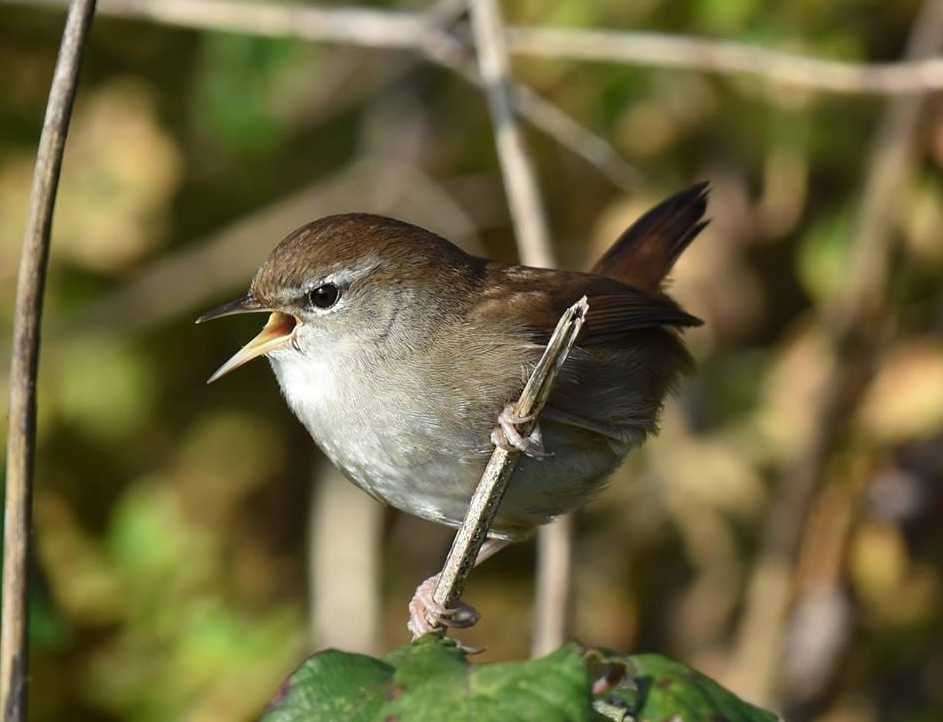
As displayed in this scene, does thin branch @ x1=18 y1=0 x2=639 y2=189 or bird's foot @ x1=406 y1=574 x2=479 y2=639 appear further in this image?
thin branch @ x1=18 y1=0 x2=639 y2=189

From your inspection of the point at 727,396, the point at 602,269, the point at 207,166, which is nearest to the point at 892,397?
the point at 727,396

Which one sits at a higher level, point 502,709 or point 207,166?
point 207,166

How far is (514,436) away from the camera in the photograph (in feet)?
7.91

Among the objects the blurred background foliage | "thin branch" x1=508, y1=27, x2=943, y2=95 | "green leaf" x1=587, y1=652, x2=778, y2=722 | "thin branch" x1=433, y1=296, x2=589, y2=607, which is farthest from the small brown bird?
the blurred background foliage

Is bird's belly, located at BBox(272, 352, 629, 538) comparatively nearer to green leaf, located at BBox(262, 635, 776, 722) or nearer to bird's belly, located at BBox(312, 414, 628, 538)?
bird's belly, located at BBox(312, 414, 628, 538)

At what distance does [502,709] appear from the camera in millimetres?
1618

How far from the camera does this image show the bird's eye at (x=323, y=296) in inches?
111

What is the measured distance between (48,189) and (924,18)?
3650 mm

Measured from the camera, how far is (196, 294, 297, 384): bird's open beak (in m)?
2.70

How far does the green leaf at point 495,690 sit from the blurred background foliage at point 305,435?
2783 millimetres

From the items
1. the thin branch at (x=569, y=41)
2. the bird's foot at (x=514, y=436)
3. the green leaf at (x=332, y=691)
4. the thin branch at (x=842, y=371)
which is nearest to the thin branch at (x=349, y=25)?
the thin branch at (x=569, y=41)

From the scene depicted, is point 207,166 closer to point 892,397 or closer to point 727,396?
point 727,396

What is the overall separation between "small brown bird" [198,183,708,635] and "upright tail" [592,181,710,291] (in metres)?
0.41

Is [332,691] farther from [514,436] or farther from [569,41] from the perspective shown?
[569,41]
